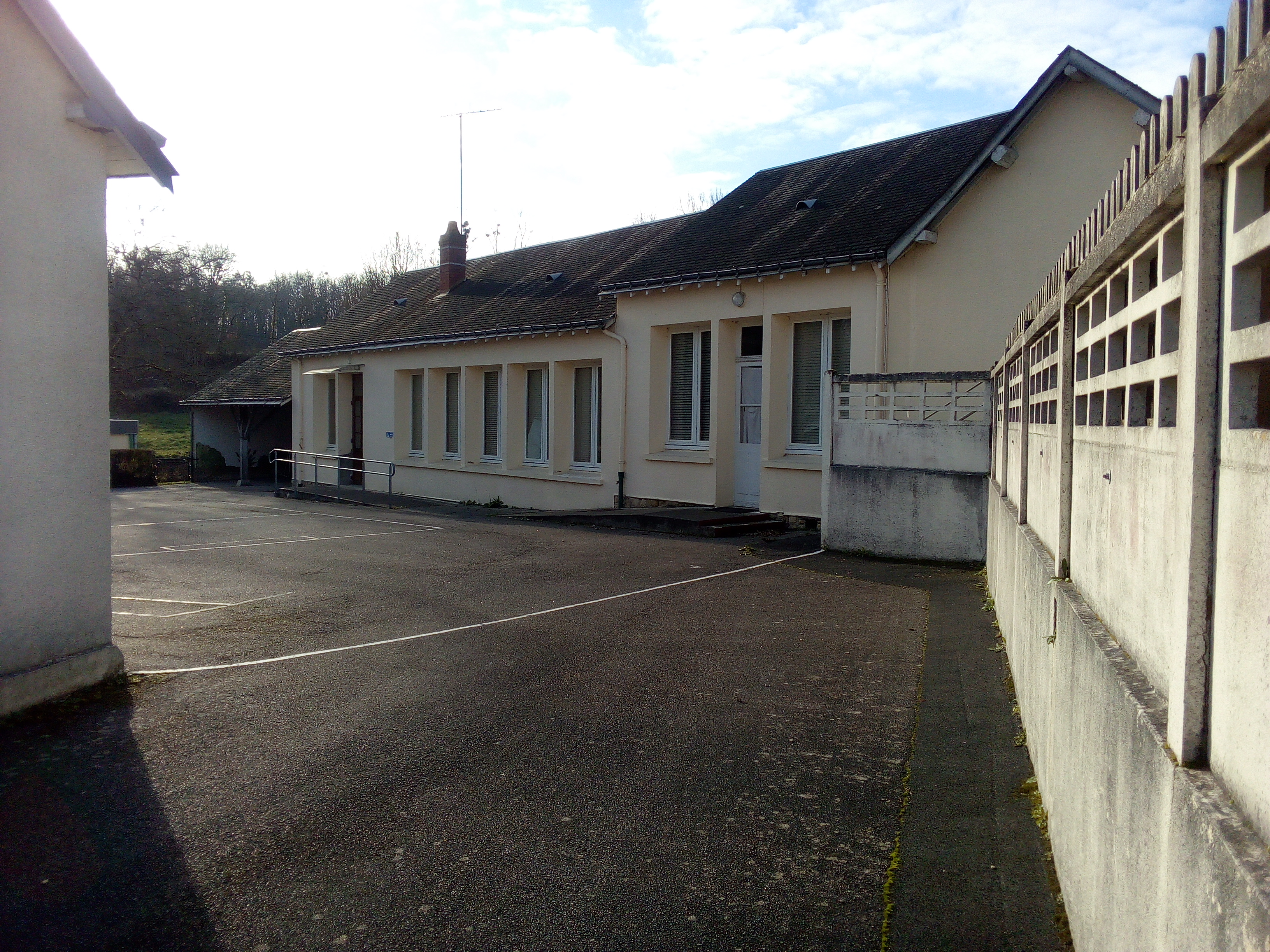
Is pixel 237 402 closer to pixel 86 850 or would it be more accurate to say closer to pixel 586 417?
→ pixel 586 417

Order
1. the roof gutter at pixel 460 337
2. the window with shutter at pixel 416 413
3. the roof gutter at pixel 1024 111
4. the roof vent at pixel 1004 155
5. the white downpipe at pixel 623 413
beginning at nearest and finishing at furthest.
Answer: the roof gutter at pixel 1024 111 → the roof vent at pixel 1004 155 → the white downpipe at pixel 623 413 → the roof gutter at pixel 460 337 → the window with shutter at pixel 416 413

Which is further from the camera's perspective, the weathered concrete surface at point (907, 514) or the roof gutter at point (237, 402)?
the roof gutter at point (237, 402)

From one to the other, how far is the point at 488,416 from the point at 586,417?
347 centimetres

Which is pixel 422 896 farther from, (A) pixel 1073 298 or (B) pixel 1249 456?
(A) pixel 1073 298

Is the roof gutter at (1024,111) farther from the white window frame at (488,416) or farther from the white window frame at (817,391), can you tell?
the white window frame at (488,416)

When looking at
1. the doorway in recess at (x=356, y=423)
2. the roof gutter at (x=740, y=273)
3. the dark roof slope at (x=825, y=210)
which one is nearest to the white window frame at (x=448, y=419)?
the doorway in recess at (x=356, y=423)

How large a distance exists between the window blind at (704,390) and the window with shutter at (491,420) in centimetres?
667

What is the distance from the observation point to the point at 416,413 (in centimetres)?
2505

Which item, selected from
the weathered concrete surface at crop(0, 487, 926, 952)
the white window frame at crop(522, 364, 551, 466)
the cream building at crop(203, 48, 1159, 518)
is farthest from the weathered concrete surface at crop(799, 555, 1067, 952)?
the white window frame at crop(522, 364, 551, 466)

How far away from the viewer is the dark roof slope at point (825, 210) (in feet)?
46.5

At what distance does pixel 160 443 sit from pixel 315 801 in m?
40.3

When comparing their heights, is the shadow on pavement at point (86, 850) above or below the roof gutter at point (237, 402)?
below

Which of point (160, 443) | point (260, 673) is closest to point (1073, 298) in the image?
point (260, 673)

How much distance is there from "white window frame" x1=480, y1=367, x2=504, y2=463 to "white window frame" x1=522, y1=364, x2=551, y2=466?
0.69 m
